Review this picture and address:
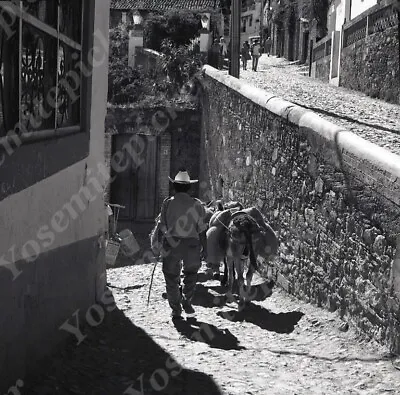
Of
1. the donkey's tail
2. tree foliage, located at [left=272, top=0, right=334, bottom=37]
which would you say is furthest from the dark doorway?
the donkey's tail

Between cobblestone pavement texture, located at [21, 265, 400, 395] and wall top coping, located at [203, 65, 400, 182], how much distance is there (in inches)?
56.2

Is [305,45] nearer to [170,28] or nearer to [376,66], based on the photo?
[170,28]

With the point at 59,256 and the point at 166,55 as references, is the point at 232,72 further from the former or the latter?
the point at 59,256

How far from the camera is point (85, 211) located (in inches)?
276

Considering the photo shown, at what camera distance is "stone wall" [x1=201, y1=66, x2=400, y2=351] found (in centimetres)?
594

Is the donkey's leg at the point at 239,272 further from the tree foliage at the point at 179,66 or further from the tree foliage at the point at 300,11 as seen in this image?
the tree foliage at the point at 300,11

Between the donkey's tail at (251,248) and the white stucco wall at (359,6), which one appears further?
the white stucco wall at (359,6)

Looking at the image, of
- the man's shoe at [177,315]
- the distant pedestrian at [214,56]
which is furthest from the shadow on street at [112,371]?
the distant pedestrian at [214,56]

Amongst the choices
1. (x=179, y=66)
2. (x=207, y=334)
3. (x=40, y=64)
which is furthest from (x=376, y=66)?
(x=40, y=64)

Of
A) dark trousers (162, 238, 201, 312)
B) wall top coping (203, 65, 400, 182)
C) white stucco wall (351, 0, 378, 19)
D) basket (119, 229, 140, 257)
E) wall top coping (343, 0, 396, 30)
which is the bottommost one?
basket (119, 229, 140, 257)

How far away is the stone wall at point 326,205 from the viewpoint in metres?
5.94

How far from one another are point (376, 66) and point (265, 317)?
37.6ft

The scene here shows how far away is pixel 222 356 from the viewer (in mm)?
6449

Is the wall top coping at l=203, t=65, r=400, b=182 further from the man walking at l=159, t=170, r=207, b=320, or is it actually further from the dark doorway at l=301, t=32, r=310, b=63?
the dark doorway at l=301, t=32, r=310, b=63
